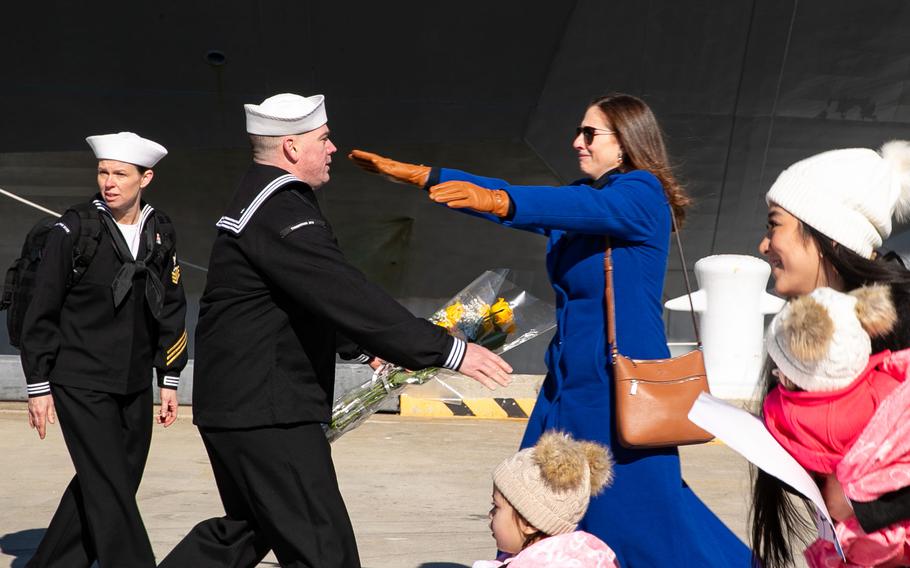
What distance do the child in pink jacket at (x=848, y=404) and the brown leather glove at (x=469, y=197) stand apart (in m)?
1.22

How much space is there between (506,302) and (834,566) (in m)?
2.33

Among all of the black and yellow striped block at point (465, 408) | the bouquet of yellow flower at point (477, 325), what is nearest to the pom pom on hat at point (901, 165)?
the bouquet of yellow flower at point (477, 325)

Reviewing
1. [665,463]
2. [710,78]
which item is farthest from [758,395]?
[710,78]

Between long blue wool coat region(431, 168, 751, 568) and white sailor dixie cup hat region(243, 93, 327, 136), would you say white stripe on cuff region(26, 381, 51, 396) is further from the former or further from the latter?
long blue wool coat region(431, 168, 751, 568)

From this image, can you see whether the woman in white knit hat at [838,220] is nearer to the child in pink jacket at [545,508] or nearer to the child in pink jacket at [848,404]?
the child in pink jacket at [848,404]

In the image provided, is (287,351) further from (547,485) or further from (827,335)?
(827,335)

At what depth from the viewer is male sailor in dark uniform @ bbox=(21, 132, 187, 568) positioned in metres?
4.21

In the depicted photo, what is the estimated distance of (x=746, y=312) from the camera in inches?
392

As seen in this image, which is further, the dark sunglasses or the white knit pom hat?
the dark sunglasses

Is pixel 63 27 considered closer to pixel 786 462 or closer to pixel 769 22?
pixel 769 22

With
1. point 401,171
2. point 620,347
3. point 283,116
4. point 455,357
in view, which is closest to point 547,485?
point 455,357

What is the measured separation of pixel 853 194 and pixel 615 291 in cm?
122

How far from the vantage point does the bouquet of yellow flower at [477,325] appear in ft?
14.5

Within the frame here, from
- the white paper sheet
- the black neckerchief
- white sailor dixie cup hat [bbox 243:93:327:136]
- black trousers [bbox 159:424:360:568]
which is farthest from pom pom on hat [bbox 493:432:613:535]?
the black neckerchief
